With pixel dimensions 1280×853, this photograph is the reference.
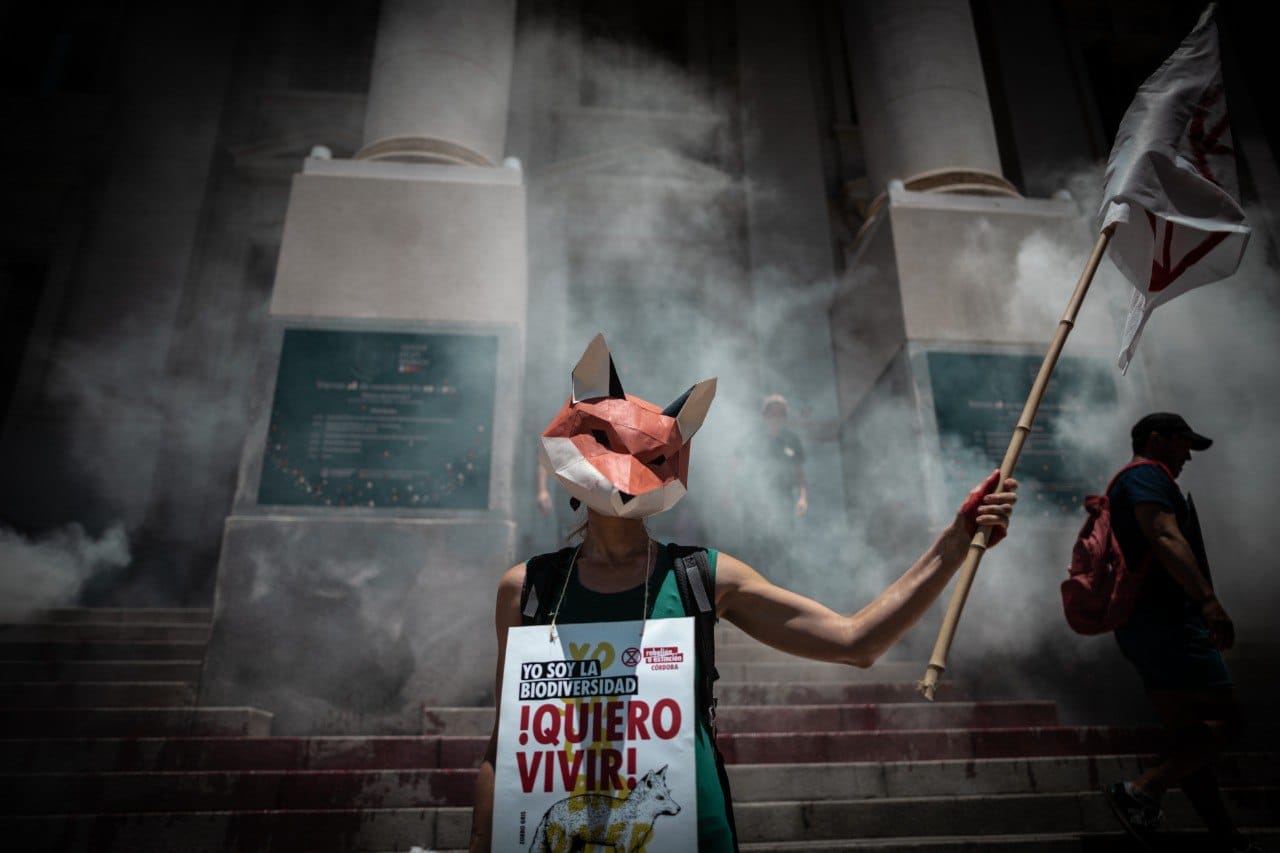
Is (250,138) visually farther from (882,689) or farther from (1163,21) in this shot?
(1163,21)

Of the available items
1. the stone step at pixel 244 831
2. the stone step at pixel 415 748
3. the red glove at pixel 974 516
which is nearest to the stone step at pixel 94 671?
the stone step at pixel 415 748

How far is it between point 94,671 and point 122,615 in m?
1.46

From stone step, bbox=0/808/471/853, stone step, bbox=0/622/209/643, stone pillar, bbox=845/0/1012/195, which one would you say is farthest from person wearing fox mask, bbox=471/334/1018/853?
stone pillar, bbox=845/0/1012/195

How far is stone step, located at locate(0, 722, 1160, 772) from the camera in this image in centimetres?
378

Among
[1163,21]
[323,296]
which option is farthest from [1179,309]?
[323,296]

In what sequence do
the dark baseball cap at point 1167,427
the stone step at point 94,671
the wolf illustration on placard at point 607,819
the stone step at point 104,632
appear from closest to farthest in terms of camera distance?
the wolf illustration on placard at point 607,819, the dark baseball cap at point 1167,427, the stone step at point 94,671, the stone step at point 104,632

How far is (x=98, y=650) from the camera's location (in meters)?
5.26

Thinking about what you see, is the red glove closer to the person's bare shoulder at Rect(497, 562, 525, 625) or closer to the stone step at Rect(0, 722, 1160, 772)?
the person's bare shoulder at Rect(497, 562, 525, 625)

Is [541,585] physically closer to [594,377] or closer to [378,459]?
[594,377]

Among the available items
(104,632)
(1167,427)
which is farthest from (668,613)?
(104,632)

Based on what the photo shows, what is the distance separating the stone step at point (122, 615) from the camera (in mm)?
6062

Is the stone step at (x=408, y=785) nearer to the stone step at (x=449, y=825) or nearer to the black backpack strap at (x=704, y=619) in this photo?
the stone step at (x=449, y=825)

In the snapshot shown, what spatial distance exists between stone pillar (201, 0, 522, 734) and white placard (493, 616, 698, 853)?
328 centimetres

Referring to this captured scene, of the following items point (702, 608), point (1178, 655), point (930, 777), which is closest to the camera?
point (702, 608)
